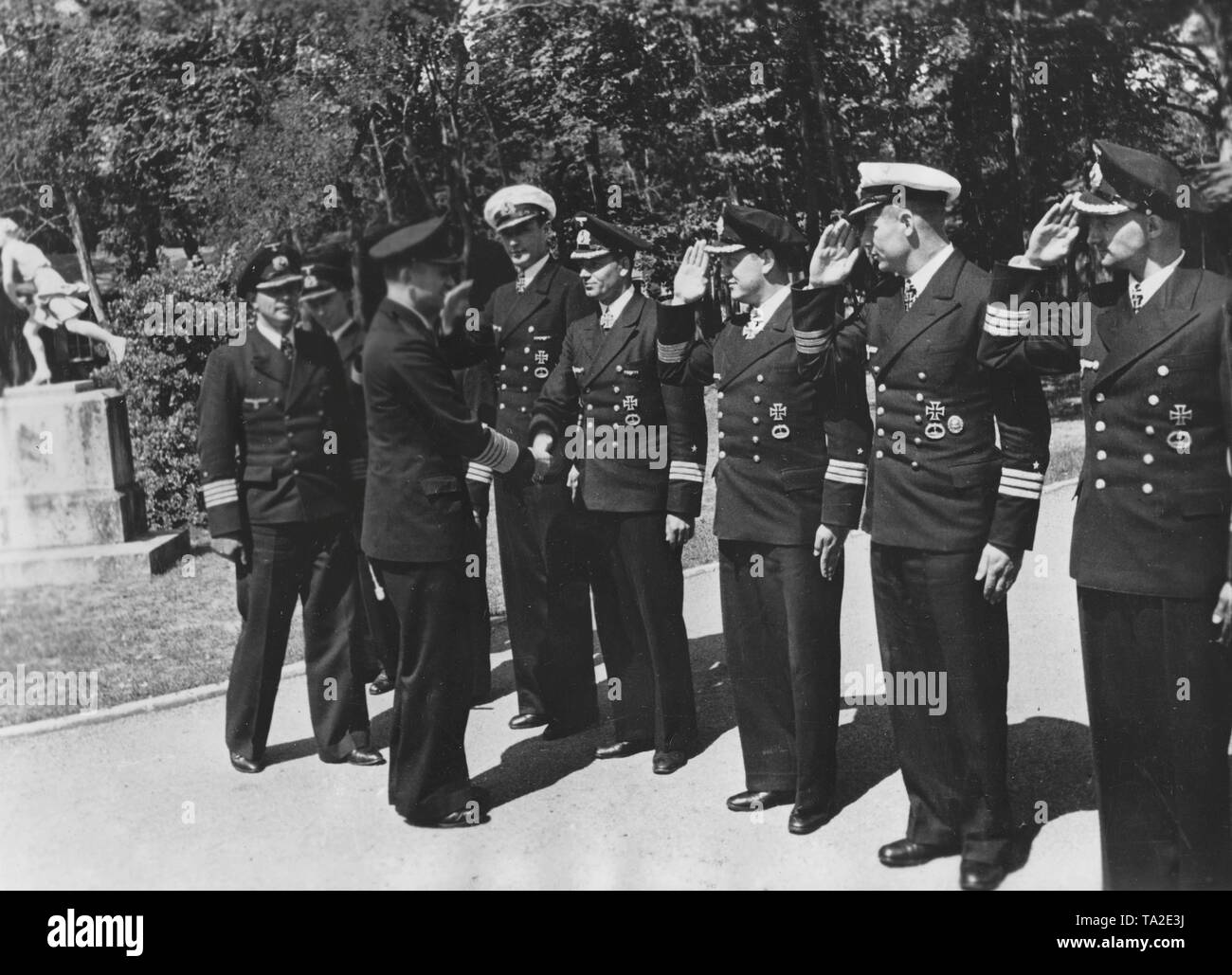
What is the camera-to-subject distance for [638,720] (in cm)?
608

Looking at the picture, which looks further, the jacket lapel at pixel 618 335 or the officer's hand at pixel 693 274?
the jacket lapel at pixel 618 335

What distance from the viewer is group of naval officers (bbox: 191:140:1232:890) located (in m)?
4.12

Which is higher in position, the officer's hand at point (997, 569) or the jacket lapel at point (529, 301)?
the jacket lapel at point (529, 301)

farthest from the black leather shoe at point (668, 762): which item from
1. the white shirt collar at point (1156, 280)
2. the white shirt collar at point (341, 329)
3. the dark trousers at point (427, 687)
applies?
the white shirt collar at point (1156, 280)

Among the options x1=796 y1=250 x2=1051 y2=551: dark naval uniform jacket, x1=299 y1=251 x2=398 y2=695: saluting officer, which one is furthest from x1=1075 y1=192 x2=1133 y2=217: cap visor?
x1=299 y1=251 x2=398 y2=695: saluting officer

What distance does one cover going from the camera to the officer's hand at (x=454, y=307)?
536cm

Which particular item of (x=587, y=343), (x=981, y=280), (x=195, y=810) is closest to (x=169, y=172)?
(x=587, y=343)

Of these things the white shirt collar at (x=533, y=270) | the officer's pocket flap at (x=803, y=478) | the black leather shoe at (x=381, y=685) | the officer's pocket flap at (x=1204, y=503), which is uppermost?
the white shirt collar at (x=533, y=270)

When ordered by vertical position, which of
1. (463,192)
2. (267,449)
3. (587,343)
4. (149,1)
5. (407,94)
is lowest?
(267,449)

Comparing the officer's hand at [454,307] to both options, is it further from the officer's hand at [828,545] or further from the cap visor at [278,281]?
the officer's hand at [828,545]

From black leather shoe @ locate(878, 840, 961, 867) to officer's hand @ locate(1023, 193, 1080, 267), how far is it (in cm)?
202

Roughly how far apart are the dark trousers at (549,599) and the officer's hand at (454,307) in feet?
2.92
